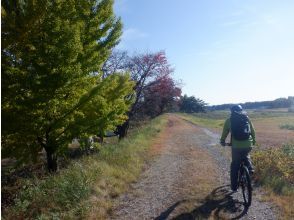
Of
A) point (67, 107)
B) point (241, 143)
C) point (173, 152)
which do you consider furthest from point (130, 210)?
point (173, 152)

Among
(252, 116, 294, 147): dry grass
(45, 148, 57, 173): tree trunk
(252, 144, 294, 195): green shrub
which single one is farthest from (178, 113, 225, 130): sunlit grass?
(45, 148, 57, 173): tree trunk

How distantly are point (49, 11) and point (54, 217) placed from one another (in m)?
6.50

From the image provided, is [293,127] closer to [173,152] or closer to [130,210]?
[173,152]

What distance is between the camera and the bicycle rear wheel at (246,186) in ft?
29.7

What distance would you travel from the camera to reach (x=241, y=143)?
9.38 m

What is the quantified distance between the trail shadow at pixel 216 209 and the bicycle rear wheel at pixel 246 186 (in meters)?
0.17

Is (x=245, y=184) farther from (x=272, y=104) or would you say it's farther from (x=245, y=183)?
(x=272, y=104)

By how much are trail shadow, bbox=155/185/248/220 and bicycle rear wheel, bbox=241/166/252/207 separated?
0.17 m

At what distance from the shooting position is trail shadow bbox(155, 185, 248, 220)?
8492mm

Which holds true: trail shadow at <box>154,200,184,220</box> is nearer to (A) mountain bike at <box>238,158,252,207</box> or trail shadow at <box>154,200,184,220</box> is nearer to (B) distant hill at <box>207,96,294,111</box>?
(A) mountain bike at <box>238,158,252,207</box>

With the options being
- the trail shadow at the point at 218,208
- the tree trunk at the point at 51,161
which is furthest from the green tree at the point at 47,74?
the trail shadow at the point at 218,208

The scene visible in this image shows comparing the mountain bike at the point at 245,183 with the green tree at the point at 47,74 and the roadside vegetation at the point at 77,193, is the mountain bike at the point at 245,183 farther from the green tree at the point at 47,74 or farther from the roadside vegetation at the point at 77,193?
the green tree at the point at 47,74

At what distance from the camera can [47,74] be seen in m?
11.6

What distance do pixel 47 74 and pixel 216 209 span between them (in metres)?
6.11
